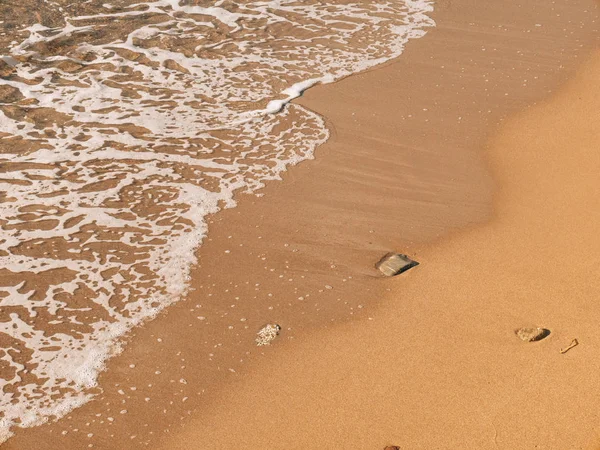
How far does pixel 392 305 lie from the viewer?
14.8 ft

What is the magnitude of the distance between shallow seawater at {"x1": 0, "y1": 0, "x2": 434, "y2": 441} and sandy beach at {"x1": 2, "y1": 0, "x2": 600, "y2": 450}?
25cm

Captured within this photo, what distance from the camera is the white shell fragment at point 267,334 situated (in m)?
4.23

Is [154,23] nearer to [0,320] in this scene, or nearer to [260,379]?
[0,320]

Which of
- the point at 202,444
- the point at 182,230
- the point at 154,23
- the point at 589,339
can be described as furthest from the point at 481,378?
the point at 154,23

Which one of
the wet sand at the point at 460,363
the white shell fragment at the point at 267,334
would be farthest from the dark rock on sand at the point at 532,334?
the white shell fragment at the point at 267,334

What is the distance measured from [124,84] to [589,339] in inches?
217

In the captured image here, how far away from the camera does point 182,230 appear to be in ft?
17.2

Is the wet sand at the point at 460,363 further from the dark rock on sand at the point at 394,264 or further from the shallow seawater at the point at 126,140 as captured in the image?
the shallow seawater at the point at 126,140

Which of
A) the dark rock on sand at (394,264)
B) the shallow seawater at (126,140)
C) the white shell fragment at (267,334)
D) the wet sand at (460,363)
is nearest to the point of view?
the wet sand at (460,363)

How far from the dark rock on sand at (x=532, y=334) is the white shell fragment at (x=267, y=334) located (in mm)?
1394

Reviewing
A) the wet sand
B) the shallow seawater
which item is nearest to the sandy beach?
the wet sand

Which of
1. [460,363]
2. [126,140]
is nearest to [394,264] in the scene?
[460,363]

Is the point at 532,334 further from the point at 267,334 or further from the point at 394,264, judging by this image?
the point at 267,334

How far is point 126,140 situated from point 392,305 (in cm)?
322
